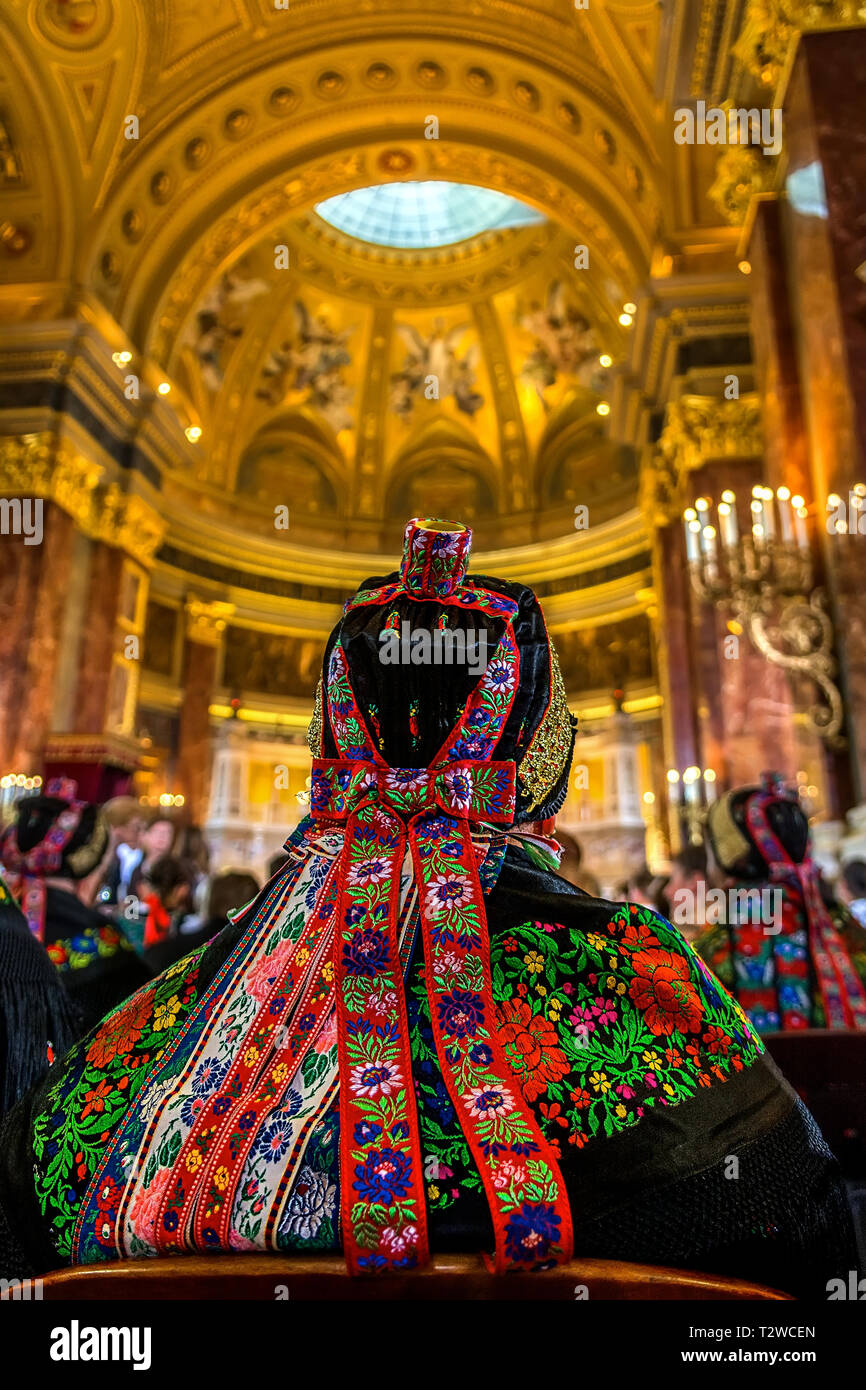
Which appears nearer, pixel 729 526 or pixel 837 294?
pixel 837 294

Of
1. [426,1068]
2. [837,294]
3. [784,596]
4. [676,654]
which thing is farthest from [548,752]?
[676,654]

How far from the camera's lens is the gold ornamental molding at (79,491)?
39.9 feet

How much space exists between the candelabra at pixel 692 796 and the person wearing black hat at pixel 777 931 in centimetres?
578

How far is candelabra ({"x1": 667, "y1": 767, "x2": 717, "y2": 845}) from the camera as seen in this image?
10.2 metres

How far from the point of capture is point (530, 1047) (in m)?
1.56

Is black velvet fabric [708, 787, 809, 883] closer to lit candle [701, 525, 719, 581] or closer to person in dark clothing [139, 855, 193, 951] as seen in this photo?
person in dark clothing [139, 855, 193, 951]

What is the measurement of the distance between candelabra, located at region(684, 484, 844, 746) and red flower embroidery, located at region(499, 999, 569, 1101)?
196 inches

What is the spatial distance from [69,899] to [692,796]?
835cm

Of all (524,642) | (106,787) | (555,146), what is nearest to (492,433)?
(555,146)

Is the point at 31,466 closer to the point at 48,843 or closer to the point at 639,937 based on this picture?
the point at 48,843

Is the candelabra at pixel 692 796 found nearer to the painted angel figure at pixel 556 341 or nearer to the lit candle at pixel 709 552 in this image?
the lit candle at pixel 709 552

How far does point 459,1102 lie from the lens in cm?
149
